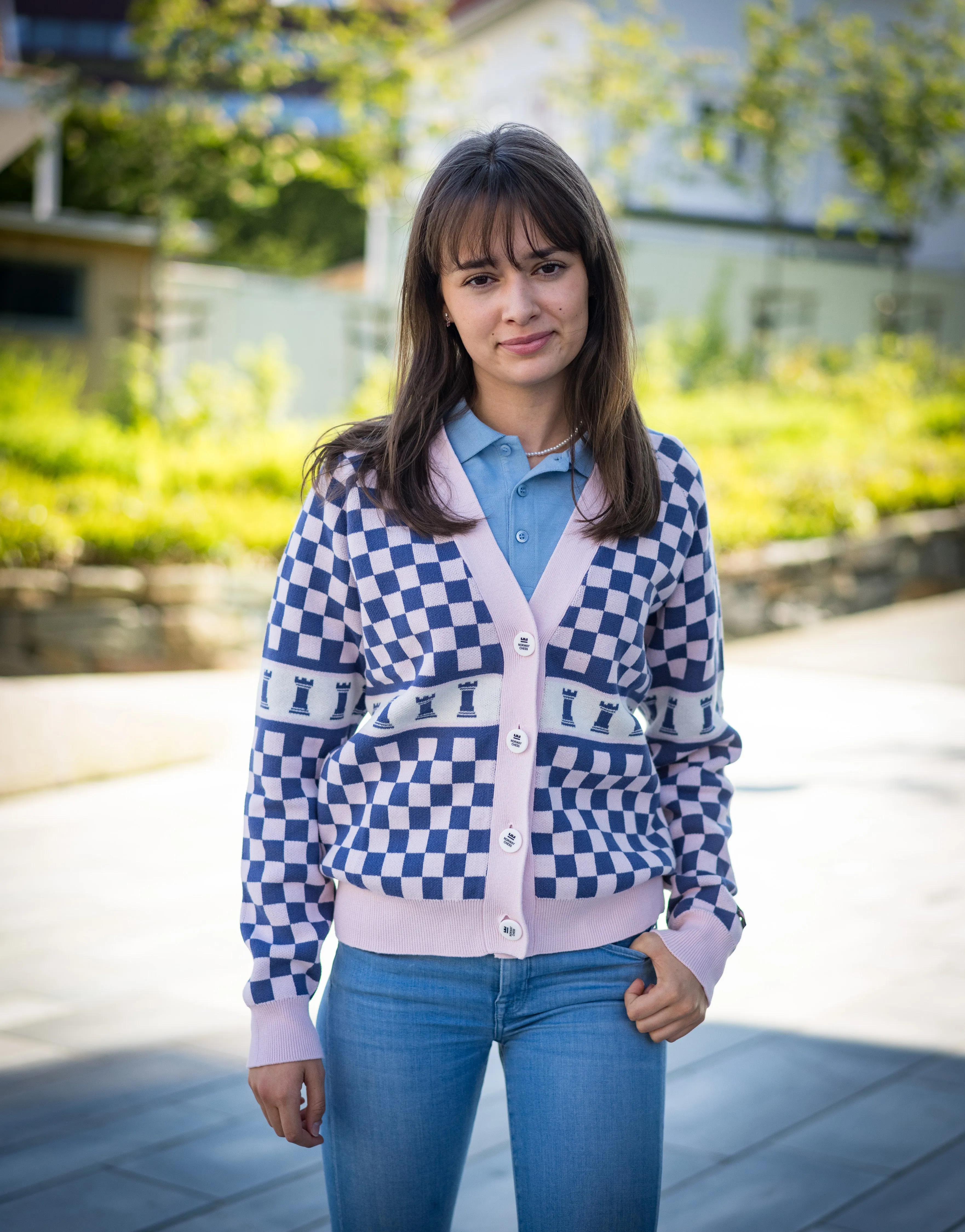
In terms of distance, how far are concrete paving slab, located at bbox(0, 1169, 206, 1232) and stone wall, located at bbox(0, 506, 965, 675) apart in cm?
593

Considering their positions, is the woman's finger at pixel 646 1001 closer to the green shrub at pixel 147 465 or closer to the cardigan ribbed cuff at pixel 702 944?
the cardigan ribbed cuff at pixel 702 944

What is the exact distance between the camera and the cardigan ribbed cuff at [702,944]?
1.69 meters

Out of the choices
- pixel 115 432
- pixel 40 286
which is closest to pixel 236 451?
pixel 115 432

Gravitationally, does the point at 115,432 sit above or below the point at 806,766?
above

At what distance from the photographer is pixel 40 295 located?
15742mm

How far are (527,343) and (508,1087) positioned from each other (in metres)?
0.91

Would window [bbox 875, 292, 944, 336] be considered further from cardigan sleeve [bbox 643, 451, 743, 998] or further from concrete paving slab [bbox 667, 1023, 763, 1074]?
cardigan sleeve [bbox 643, 451, 743, 998]

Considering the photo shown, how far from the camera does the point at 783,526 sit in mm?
10492

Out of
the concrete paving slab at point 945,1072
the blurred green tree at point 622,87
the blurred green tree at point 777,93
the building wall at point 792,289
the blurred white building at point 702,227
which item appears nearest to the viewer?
the concrete paving slab at point 945,1072

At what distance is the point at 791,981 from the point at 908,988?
1.06 feet

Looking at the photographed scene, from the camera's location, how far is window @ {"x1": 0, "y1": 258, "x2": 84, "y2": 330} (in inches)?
614

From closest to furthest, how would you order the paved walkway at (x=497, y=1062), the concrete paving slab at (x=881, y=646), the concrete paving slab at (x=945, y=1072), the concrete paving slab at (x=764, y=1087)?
the paved walkway at (x=497, y=1062)
the concrete paving slab at (x=764, y=1087)
the concrete paving slab at (x=945, y=1072)
the concrete paving slab at (x=881, y=646)

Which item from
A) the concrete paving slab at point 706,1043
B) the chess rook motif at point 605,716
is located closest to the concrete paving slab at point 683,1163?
the concrete paving slab at point 706,1043

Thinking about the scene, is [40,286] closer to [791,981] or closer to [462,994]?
[791,981]
